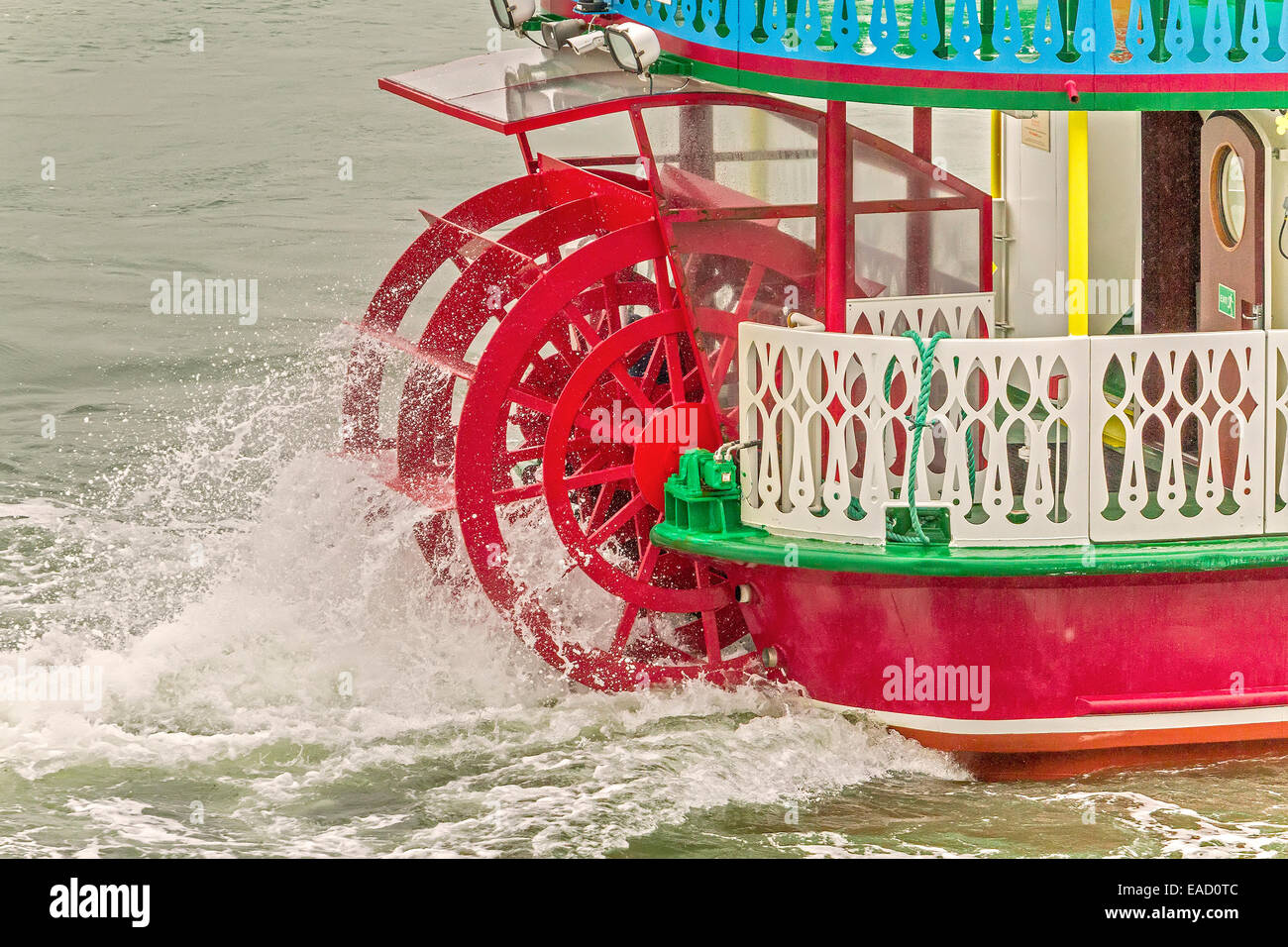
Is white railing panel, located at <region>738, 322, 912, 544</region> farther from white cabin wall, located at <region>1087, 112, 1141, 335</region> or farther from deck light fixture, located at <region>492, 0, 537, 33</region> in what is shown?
deck light fixture, located at <region>492, 0, 537, 33</region>

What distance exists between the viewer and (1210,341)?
7344 millimetres

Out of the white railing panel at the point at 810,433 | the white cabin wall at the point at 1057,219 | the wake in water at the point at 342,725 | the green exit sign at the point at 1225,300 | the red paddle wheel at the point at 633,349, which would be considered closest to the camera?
the white railing panel at the point at 810,433

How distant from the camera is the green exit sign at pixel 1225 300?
8.28 m

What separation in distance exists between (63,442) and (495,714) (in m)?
5.70

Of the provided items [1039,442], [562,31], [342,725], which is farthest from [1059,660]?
[562,31]

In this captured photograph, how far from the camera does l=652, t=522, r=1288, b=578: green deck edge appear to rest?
7.29 metres

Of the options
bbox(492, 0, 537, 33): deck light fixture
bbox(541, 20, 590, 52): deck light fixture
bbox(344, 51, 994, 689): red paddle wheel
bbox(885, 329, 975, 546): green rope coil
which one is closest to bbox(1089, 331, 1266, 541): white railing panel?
bbox(885, 329, 975, 546): green rope coil

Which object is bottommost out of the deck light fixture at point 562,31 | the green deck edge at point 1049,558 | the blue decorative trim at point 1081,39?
the green deck edge at point 1049,558

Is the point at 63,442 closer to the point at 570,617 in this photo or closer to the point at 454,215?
the point at 454,215

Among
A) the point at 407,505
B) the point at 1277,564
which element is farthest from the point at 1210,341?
the point at 407,505

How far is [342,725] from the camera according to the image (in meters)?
8.40

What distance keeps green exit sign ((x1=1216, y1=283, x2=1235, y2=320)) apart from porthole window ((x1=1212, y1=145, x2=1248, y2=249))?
0.64ft

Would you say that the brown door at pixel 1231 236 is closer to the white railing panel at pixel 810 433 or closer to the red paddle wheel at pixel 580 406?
the white railing panel at pixel 810 433

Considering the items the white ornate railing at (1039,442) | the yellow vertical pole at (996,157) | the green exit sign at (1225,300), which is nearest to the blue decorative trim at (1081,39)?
the white ornate railing at (1039,442)
